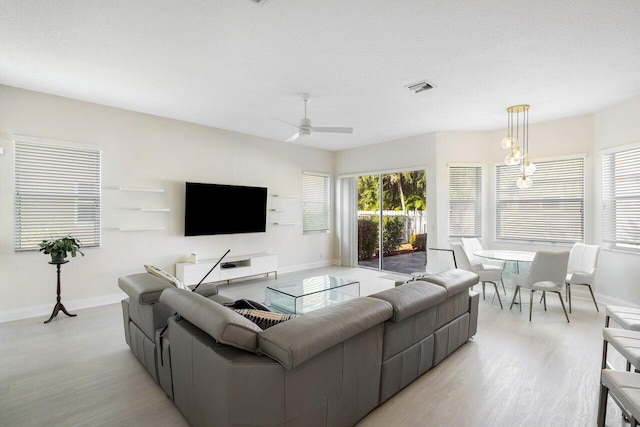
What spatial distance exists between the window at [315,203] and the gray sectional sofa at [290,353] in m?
4.63

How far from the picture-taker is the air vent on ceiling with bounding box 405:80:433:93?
3586 mm

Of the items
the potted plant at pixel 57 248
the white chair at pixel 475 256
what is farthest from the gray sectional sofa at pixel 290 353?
the white chair at pixel 475 256

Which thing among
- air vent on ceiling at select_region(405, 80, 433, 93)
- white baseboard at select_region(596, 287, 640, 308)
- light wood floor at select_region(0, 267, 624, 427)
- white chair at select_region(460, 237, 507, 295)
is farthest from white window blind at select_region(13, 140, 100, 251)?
white baseboard at select_region(596, 287, 640, 308)

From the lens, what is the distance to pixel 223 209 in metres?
5.50

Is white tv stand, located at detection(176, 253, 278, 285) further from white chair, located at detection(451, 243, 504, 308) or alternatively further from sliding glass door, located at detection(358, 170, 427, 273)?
white chair, located at detection(451, 243, 504, 308)

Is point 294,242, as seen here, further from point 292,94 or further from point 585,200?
point 585,200

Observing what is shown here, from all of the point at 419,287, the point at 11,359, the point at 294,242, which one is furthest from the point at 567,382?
the point at 294,242

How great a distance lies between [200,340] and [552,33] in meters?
3.48

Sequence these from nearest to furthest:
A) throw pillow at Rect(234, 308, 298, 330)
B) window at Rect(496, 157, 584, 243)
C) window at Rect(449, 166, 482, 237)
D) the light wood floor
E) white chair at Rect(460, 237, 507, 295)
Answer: throw pillow at Rect(234, 308, 298, 330), the light wood floor, white chair at Rect(460, 237, 507, 295), window at Rect(496, 157, 584, 243), window at Rect(449, 166, 482, 237)

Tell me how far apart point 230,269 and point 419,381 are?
3.79 m

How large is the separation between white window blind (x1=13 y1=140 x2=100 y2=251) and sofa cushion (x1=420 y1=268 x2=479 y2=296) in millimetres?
4441

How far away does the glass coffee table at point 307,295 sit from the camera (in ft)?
11.5

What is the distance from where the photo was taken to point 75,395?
2.26m

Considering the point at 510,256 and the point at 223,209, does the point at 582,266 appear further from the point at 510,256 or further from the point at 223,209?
the point at 223,209
